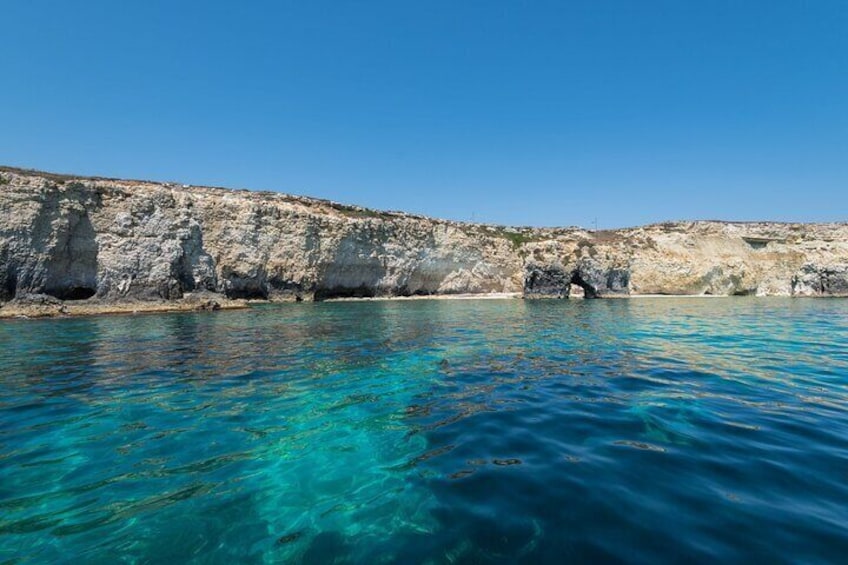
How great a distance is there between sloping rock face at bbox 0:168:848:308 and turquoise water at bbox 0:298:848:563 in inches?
1117

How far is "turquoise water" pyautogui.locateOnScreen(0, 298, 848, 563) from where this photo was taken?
403cm

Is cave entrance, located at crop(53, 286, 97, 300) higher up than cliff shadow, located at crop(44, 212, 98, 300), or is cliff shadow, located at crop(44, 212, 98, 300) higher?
cliff shadow, located at crop(44, 212, 98, 300)

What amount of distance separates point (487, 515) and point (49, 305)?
4049 cm

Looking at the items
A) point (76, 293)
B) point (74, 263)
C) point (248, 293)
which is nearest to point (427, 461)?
point (74, 263)

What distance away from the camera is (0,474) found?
5.62 meters

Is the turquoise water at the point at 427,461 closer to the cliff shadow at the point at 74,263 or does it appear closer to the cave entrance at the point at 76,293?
the cliff shadow at the point at 74,263

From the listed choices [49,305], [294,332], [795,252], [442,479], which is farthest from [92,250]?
[795,252]

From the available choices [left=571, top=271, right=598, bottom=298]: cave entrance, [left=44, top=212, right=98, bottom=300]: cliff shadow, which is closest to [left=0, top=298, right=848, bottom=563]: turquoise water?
[left=44, top=212, right=98, bottom=300]: cliff shadow

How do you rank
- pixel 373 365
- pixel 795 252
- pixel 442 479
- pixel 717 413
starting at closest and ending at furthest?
pixel 442 479, pixel 717 413, pixel 373 365, pixel 795 252

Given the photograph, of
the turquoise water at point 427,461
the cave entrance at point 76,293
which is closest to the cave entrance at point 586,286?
the turquoise water at point 427,461

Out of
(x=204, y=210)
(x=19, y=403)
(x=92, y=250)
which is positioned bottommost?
(x=19, y=403)

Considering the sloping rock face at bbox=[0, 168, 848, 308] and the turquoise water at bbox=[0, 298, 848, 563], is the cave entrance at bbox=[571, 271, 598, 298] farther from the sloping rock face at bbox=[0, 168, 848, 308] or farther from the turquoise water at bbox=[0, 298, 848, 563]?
the turquoise water at bbox=[0, 298, 848, 563]

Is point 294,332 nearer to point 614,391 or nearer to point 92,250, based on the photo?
point 614,391

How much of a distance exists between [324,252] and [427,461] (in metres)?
48.5
